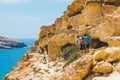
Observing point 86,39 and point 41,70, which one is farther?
point 41,70

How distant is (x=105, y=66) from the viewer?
19.4 meters

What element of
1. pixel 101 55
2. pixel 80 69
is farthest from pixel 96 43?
pixel 80 69

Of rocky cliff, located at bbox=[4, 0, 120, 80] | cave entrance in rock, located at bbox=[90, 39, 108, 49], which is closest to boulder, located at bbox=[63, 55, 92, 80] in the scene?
rocky cliff, located at bbox=[4, 0, 120, 80]

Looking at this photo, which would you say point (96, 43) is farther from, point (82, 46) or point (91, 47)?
point (82, 46)

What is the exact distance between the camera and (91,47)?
2695 centimetres

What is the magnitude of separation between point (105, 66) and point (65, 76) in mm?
2487

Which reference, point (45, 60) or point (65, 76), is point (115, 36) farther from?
point (45, 60)

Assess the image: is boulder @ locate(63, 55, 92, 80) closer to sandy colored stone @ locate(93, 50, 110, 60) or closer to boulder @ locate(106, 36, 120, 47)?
sandy colored stone @ locate(93, 50, 110, 60)

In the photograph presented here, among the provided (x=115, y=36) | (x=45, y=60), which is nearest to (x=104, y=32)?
(x=115, y=36)

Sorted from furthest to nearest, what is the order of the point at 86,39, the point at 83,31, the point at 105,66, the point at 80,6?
Answer: 1. the point at 80,6
2. the point at 83,31
3. the point at 86,39
4. the point at 105,66

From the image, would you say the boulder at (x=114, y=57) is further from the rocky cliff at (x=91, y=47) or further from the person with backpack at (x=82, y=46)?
the person with backpack at (x=82, y=46)

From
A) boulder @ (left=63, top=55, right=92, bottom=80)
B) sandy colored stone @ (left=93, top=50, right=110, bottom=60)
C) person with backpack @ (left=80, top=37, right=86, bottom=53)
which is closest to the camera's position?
boulder @ (left=63, top=55, right=92, bottom=80)

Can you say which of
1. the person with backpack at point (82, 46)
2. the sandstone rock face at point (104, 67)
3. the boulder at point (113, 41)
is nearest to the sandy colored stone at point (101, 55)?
the sandstone rock face at point (104, 67)

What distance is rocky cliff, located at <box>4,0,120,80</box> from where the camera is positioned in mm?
20109
